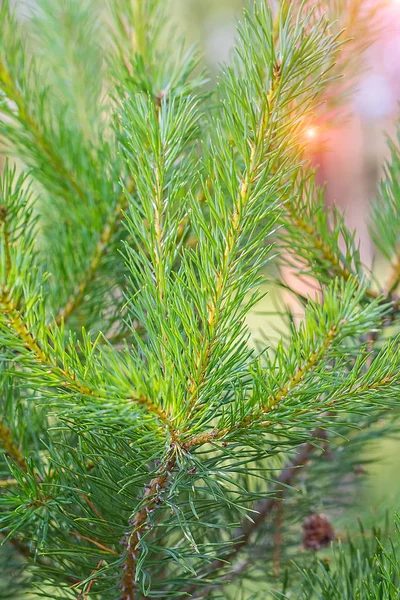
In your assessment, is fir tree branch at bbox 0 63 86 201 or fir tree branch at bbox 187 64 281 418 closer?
fir tree branch at bbox 187 64 281 418

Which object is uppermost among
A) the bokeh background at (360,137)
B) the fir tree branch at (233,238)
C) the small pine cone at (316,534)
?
the bokeh background at (360,137)

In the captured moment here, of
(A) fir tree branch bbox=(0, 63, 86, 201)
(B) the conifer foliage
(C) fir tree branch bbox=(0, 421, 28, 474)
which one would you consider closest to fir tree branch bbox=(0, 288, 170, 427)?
(B) the conifer foliage

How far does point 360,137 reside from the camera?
2.99 m

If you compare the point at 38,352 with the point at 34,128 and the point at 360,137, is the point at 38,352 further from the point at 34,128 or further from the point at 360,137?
the point at 360,137

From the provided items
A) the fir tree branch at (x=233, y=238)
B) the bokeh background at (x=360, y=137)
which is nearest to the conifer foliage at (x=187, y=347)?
the fir tree branch at (x=233, y=238)

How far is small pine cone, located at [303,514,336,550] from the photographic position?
0.44 meters

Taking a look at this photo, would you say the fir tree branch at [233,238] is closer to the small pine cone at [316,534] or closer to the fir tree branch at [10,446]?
the fir tree branch at [10,446]

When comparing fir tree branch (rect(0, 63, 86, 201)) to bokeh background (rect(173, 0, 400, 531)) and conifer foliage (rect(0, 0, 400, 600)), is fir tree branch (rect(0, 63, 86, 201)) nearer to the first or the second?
conifer foliage (rect(0, 0, 400, 600))

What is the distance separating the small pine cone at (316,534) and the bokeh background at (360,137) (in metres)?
0.05

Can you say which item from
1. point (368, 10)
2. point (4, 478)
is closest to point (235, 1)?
point (368, 10)

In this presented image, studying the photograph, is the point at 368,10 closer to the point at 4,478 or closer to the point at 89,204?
the point at 89,204

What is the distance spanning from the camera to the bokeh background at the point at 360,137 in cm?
52

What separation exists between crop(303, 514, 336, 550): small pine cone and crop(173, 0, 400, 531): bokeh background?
1.8 inches

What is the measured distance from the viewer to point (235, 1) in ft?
9.61
